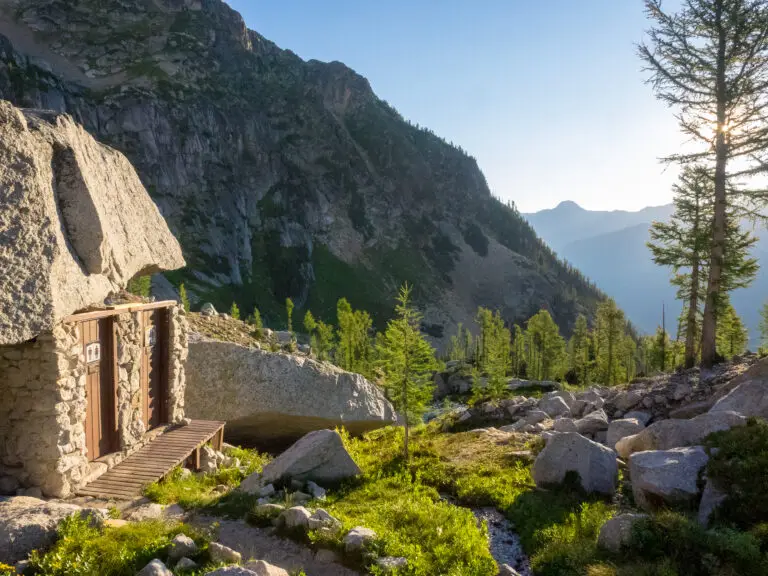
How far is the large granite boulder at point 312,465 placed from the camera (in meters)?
12.3

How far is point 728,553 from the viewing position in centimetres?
Answer: 765

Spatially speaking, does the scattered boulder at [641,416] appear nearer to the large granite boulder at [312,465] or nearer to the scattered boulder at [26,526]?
the large granite boulder at [312,465]

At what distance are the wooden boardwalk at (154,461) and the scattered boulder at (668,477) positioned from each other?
38.6 feet

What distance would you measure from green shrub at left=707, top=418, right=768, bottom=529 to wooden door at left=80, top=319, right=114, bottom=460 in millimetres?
14142

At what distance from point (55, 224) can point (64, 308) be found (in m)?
1.77

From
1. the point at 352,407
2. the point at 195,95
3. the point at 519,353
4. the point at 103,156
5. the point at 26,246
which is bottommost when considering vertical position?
the point at 519,353

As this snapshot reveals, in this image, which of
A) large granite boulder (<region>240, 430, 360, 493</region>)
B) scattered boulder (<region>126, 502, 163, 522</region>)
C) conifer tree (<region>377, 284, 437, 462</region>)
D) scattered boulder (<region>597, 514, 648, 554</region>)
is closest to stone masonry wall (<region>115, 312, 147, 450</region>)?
scattered boulder (<region>126, 502, 163, 522</region>)

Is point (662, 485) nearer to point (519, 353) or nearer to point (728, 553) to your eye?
point (728, 553)

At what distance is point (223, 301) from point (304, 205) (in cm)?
6245

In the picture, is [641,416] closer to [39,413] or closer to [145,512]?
[145,512]

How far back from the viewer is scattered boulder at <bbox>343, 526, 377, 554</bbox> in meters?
8.48

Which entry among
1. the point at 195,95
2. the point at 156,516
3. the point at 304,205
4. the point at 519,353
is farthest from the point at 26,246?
the point at 304,205

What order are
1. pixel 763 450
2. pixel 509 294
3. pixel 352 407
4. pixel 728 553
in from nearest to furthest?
pixel 728 553 → pixel 763 450 → pixel 352 407 → pixel 509 294

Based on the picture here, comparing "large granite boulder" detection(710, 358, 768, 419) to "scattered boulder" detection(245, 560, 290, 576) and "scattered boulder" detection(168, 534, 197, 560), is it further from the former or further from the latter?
"scattered boulder" detection(168, 534, 197, 560)
